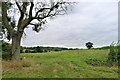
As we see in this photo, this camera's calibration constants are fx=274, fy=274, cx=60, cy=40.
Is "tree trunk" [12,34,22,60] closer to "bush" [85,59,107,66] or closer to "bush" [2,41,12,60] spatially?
"bush" [2,41,12,60]


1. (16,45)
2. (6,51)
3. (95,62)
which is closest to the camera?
(95,62)

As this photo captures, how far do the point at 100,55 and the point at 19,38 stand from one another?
21.3ft

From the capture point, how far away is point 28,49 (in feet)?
91.6

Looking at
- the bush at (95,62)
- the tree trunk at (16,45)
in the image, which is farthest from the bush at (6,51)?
the bush at (95,62)

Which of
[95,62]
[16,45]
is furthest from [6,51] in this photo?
[95,62]

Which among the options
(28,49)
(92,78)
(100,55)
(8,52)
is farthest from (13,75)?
(28,49)

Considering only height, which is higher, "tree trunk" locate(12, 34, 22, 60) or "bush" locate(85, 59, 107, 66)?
"tree trunk" locate(12, 34, 22, 60)

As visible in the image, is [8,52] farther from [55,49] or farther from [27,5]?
[55,49]

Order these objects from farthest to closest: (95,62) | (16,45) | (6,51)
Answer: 1. (6,51)
2. (16,45)
3. (95,62)

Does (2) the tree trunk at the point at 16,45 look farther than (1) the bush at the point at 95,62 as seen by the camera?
Yes

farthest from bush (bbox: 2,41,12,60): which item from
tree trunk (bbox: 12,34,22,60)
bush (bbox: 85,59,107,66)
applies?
bush (bbox: 85,59,107,66)

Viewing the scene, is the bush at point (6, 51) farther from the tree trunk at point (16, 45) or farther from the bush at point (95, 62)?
the bush at point (95, 62)

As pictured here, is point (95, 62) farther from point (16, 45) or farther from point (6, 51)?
point (6, 51)

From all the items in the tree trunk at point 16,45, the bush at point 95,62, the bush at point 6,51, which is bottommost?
the bush at point 95,62
